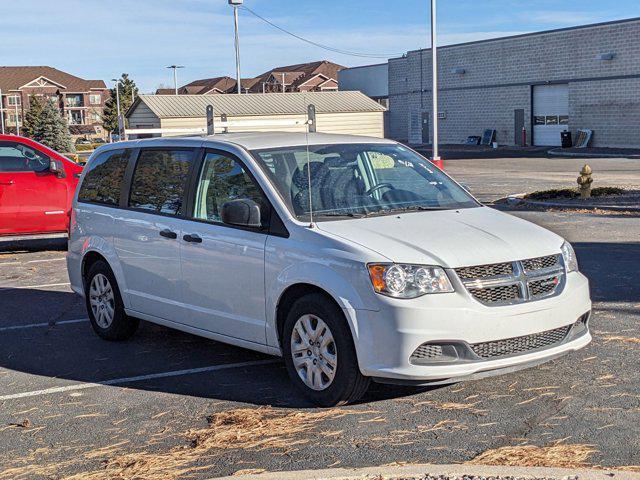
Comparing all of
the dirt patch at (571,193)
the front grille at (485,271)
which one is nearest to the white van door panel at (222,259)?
the front grille at (485,271)

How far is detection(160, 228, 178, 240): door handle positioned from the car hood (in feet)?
4.88

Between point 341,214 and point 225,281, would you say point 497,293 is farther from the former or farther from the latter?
point 225,281

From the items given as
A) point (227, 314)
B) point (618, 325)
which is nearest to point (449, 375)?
point (227, 314)

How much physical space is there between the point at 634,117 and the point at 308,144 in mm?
43400

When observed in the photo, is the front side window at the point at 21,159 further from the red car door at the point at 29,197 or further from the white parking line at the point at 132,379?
the white parking line at the point at 132,379

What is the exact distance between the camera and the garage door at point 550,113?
5275 cm

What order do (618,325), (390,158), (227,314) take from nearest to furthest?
(227,314) → (390,158) → (618,325)

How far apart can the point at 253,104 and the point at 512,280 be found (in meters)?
34.4

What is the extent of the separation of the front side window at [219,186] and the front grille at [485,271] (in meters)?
1.77

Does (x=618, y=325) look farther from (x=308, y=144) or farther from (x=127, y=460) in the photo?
(x=127, y=460)

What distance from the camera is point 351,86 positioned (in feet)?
249

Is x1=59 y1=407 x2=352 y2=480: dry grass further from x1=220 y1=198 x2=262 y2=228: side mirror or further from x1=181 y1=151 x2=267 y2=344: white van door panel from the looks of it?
x1=220 y1=198 x2=262 y2=228: side mirror

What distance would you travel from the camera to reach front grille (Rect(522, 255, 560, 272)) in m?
6.10

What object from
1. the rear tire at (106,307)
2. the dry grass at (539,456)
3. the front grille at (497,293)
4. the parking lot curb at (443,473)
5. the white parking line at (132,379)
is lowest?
the white parking line at (132,379)
